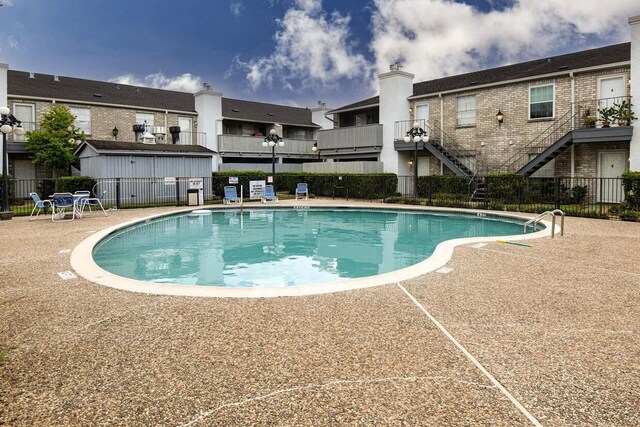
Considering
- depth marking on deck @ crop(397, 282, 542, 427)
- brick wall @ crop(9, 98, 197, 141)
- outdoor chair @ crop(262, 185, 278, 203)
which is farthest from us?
brick wall @ crop(9, 98, 197, 141)

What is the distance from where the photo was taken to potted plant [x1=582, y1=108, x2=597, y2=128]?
760 inches

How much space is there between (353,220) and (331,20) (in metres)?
30.6

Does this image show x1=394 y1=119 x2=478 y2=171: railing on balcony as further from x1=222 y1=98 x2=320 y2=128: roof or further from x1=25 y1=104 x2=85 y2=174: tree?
x1=25 y1=104 x2=85 y2=174: tree

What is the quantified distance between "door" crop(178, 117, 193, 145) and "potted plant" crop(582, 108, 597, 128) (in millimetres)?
24458

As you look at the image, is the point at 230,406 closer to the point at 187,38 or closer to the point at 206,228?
the point at 206,228

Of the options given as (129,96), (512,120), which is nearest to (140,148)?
(129,96)

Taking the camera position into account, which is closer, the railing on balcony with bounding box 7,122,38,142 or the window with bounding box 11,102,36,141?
the railing on balcony with bounding box 7,122,38,142

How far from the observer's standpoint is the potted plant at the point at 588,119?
19303 millimetres

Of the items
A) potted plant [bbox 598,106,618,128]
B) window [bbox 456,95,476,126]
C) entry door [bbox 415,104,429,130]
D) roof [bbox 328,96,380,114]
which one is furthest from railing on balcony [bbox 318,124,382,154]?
potted plant [bbox 598,106,618,128]

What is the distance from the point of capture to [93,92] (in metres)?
29.5

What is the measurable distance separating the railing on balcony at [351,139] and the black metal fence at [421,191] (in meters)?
3.27

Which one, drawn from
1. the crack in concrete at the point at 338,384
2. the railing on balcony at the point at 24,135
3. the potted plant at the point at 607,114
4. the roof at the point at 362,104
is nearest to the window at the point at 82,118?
the railing on balcony at the point at 24,135

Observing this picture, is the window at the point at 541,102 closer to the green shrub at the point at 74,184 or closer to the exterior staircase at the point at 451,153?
the exterior staircase at the point at 451,153

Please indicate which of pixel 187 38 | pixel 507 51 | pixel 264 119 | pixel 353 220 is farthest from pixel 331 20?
pixel 353 220
